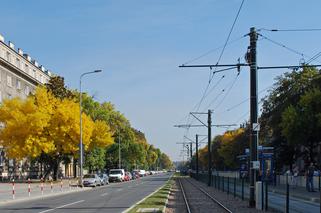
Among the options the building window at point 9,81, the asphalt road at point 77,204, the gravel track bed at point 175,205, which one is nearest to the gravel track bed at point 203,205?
the gravel track bed at point 175,205

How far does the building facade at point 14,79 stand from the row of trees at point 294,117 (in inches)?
1369

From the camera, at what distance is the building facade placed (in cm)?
7794

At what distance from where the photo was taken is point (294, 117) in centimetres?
5419

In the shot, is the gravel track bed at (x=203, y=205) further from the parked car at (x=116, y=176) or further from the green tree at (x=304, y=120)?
the parked car at (x=116, y=176)

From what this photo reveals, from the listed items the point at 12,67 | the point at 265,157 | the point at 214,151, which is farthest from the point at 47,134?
the point at 214,151

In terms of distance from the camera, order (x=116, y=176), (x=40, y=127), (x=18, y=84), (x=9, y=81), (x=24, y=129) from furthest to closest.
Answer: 1. (x=116, y=176)
2. (x=18, y=84)
3. (x=9, y=81)
4. (x=24, y=129)
5. (x=40, y=127)

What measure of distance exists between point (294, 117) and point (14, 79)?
151 ft

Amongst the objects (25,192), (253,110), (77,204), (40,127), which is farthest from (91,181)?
(253,110)

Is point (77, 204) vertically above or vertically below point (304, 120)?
below

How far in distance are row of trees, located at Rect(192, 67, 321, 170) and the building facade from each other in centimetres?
3478

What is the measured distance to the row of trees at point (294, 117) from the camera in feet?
176

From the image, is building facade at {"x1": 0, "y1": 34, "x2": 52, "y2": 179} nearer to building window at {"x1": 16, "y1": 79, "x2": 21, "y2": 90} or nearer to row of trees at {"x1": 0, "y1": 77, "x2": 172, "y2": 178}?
building window at {"x1": 16, "y1": 79, "x2": 21, "y2": 90}

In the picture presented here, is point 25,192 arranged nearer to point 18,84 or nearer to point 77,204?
point 77,204

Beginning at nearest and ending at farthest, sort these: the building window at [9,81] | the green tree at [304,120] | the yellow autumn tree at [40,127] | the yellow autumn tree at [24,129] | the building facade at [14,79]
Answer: the green tree at [304,120] < the yellow autumn tree at [24,129] < the yellow autumn tree at [40,127] < the building facade at [14,79] < the building window at [9,81]
